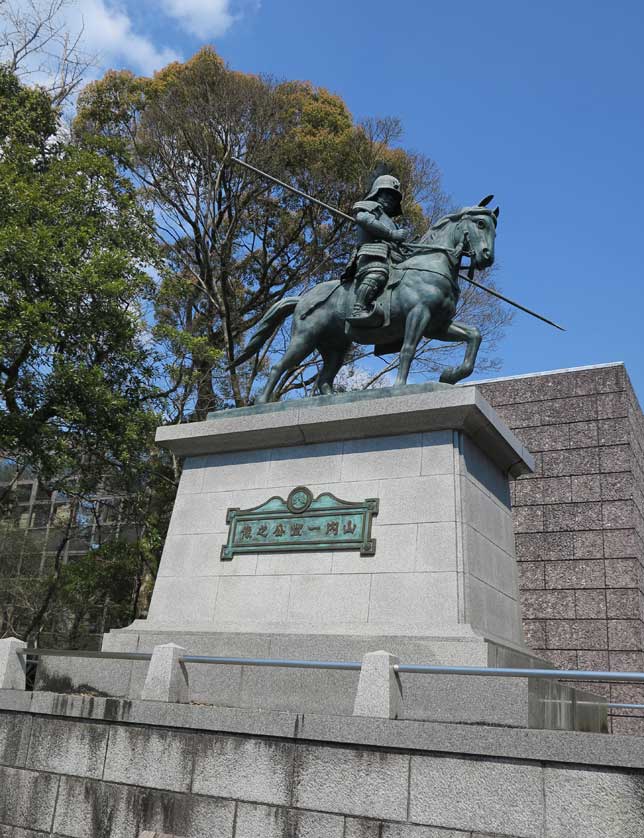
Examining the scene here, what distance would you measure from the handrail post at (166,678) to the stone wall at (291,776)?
0.53 ft

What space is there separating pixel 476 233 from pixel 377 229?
1.42m

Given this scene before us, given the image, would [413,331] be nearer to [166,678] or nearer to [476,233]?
[476,233]

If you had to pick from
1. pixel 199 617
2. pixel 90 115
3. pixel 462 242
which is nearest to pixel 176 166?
pixel 90 115

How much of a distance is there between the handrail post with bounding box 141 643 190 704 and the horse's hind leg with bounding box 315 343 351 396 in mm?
5124

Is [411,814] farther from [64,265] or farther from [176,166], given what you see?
[176,166]

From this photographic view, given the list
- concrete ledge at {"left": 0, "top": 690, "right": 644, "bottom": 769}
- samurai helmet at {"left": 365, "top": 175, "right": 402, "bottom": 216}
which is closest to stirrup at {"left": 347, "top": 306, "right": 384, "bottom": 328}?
samurai helmet at {"left": 365, "top": 175, "right": 402, "bottom": 216}

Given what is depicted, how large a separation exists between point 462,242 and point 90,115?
19.5 m

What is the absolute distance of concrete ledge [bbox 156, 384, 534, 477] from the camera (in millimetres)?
9219

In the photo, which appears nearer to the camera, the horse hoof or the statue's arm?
the horse hoof

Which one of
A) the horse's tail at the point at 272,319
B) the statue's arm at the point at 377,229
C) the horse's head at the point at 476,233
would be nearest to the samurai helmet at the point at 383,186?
the statue's arm at the point at 377,229

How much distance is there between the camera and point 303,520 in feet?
31.4

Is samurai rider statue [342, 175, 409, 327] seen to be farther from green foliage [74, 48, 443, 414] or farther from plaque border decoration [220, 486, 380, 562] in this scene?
green foliage [74, 48, 443, 414]

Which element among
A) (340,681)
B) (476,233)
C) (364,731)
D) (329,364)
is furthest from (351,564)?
(476,233)

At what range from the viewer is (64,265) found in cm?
1733
